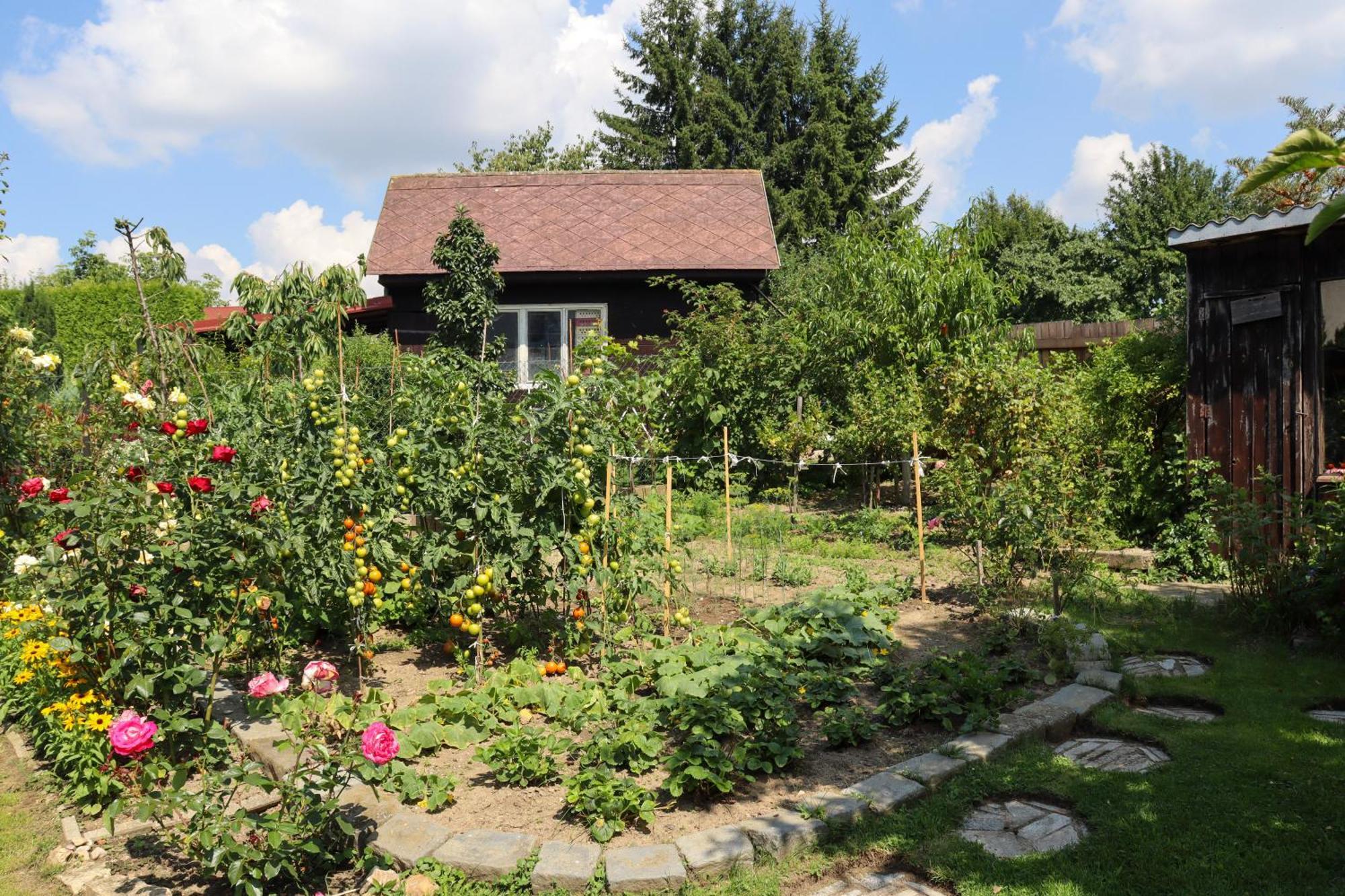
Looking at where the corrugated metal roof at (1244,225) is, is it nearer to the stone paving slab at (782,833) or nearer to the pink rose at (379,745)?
the stone paving slab at (782,833)

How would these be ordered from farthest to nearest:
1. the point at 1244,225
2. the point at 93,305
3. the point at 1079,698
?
the point at 93,305
the point at 1244,225
the point at 1079,698

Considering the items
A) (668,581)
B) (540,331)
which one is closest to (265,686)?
(668,581)

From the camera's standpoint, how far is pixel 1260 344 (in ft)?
25.1

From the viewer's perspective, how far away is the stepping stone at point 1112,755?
14.0 ft

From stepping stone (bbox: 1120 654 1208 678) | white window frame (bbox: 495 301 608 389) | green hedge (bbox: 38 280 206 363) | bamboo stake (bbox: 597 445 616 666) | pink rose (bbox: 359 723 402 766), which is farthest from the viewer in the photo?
green hedge (bbox: 38 280 206 363)

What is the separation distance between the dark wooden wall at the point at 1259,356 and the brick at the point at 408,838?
647cm

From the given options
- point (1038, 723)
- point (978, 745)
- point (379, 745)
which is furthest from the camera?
point (1038, 723)

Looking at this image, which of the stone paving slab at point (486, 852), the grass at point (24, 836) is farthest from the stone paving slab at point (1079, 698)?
the grass at point (24, 836)

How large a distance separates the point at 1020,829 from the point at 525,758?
2.03 meters

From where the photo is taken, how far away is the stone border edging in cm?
332

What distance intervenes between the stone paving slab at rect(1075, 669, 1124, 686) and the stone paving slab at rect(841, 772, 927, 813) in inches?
68.6

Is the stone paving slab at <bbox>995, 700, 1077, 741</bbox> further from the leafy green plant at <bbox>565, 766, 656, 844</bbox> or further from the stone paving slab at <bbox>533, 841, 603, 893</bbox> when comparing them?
the stone paving slab at <bbox>533, 841, 603, 893</bbox>

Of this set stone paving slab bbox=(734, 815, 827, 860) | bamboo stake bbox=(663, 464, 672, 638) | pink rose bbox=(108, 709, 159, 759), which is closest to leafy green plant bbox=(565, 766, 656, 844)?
stone paving slab bbox=(734, 815, 827, 860)

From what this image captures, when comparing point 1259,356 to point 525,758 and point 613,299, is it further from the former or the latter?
point 613,299
